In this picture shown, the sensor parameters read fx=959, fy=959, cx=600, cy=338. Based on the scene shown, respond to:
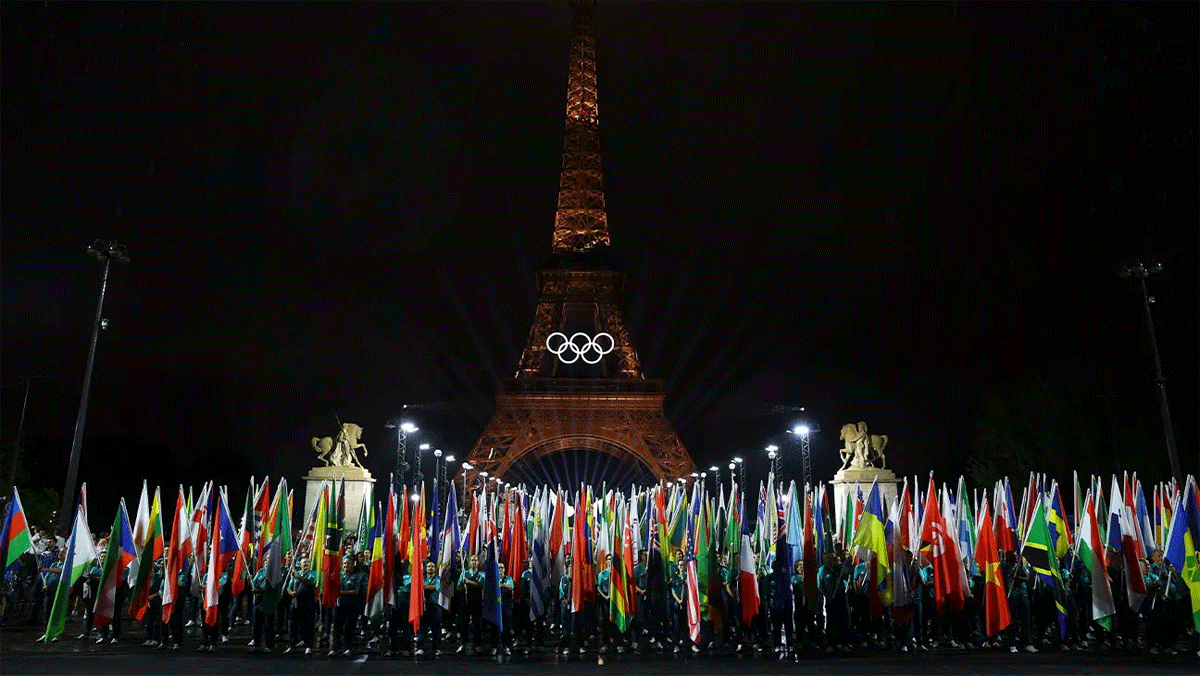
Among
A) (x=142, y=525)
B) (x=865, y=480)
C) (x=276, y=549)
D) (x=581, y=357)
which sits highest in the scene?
(x=581, y=357)

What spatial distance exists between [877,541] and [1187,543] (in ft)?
14.4

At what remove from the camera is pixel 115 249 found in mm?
20531

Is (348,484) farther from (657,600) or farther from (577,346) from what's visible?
(577,346)

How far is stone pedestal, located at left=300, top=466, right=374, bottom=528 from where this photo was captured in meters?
27.6

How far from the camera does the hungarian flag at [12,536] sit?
14023mm

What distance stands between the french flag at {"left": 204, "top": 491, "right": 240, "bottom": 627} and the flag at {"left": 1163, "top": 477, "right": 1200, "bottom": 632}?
1399cm

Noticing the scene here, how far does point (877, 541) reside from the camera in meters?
14.8

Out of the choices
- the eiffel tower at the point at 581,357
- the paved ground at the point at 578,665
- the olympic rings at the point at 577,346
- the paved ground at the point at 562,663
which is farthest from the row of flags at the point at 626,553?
the olympic rings at the point at 577,346

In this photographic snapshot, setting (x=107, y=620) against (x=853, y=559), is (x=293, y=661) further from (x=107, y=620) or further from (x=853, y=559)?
(x=853, y=559)

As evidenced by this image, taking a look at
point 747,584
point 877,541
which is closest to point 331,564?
point 747,584

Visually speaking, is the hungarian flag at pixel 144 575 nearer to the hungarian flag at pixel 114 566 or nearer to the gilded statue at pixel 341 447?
the hungarian flag at pixel 114 566

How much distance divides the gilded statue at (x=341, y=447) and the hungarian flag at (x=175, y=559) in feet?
45.3

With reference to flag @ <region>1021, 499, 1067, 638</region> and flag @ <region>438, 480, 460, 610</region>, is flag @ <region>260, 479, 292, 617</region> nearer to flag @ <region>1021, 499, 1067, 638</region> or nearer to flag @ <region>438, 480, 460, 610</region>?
flag @ <region>438, 480, 460, 610</region>

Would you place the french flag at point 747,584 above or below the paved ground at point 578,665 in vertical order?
above
